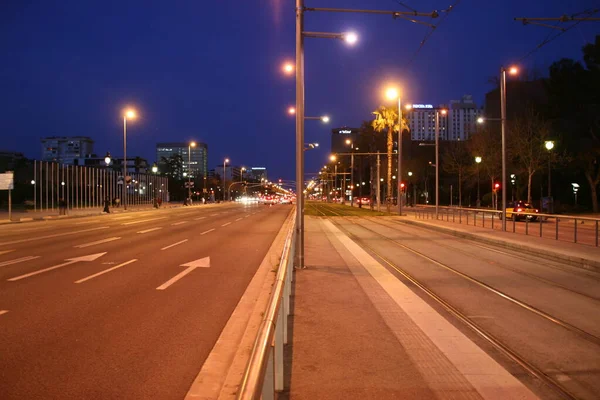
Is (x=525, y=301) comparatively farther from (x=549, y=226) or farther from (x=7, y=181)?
(x=7, y=181)

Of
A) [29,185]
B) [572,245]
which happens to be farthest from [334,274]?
[29,185]

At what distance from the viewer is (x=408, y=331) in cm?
827

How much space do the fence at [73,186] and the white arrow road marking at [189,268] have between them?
43.3 m

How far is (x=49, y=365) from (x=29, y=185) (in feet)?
260

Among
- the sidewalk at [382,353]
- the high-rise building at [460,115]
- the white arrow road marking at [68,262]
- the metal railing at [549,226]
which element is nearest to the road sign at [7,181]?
the white arrow road marking at [68,262]

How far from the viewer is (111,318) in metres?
8.94

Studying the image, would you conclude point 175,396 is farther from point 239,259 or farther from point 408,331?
point 239,259

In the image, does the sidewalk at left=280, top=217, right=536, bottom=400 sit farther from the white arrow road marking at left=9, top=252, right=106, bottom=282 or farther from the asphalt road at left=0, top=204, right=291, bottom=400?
the white arrow road marking at left=9, top=252, right=106, bottom=282

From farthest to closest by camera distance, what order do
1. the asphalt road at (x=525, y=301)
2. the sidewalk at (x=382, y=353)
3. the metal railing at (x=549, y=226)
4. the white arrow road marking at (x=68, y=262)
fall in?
1. the metal railing at (x=549, y=226)
2. the white arrow road marking at (x=68, y=262)
3. the asphalt road at (x=525, y=301)
4. the sidewalk at (x=382, y=353)

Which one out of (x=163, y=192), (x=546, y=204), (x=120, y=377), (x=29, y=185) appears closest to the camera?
(x=120, y=377)

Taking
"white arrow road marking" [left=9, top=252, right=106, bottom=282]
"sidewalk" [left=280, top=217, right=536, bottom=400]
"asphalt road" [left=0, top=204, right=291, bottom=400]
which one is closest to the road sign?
"asphalt road" [left=0, top=204, right=291, bottom=400]

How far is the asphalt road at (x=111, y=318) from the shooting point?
6.03 metres

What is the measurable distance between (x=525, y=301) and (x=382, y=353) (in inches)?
191

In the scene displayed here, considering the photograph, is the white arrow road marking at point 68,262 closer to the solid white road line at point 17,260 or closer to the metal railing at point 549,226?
the solid white road line at point 17,260
